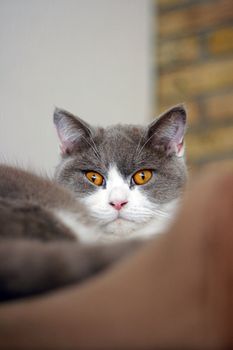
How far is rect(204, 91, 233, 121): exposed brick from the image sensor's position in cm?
290

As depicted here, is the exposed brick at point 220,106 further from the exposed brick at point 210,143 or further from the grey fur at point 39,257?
the grey fur at point 39,257

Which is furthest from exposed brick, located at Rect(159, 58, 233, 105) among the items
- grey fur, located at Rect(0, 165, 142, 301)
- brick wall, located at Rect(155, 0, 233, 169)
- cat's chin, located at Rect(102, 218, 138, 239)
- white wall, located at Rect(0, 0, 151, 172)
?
grey fur, located at Rect(0, 165, 142, 301)

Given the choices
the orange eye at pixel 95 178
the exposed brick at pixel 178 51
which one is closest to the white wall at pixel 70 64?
the exposed brick at pixel 178 51

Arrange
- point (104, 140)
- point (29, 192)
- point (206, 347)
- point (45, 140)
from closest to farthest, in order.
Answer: point (206, 347)
point (29, 192)
point (104, 140)
point (45, 140)

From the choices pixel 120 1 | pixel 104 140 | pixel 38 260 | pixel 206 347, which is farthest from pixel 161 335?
pixel 120 1

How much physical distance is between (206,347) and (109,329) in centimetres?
9

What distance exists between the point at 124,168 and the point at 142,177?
0.06 metres

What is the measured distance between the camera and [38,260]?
0.56 metres

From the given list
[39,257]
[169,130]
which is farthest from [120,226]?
[39,257]

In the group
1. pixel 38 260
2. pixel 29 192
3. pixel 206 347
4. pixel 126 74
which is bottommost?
pixel 206 347

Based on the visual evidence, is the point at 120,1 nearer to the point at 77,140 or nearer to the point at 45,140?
the point at 45,140

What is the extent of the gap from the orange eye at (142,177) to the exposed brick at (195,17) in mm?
1928

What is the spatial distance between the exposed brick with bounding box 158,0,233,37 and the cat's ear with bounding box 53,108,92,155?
1863 mm

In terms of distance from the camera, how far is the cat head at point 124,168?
4.11 ft
